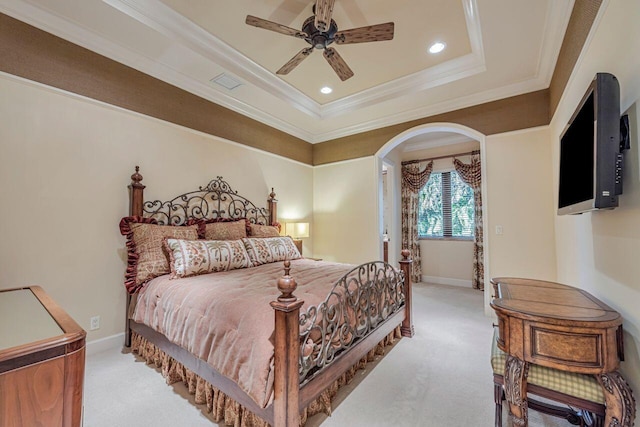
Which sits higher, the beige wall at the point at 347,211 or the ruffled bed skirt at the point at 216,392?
the beige wall at the point at 347,211

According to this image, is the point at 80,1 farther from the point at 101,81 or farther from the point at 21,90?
the point at 21,90

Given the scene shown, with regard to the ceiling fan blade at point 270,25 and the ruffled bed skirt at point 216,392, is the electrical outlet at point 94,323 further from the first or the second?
the ceiling fan blade at point 270,25

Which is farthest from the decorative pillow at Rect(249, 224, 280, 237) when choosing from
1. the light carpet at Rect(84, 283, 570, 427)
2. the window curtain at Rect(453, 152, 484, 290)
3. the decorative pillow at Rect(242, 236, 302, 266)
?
the window curtain at Rect(453, 152, 484, 290)

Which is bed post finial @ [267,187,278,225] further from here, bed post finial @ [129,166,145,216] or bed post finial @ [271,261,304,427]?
bed post finial @ [271,261,304,427]

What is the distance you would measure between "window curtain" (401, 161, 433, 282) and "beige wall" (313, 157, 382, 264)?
1575 millimetres

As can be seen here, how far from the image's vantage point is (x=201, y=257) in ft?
8.43

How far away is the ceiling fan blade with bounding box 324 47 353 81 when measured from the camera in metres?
2.51

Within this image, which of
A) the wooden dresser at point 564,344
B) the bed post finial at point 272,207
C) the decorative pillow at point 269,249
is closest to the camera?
the wooden dresser at point 564,344

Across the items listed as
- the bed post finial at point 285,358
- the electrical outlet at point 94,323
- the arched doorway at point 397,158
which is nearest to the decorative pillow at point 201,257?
the electrical outlet at point 94,323

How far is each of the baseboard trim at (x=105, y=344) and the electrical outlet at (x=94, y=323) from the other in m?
0.12

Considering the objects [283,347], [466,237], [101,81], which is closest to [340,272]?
[283,347]

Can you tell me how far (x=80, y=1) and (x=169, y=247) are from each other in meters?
2.14

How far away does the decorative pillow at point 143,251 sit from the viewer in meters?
2.54

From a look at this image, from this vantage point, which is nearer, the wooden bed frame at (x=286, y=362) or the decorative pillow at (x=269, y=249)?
the wooden bed frame at (x=286, y=362)
